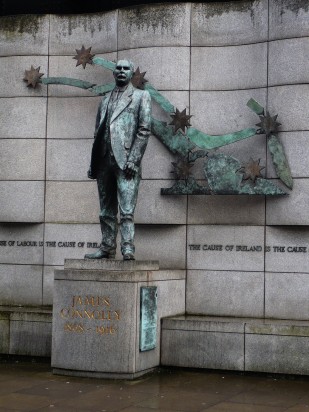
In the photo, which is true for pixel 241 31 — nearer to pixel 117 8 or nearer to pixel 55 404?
pixel 117 8

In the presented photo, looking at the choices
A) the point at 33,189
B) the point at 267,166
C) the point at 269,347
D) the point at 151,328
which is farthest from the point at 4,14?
the point at 269,347

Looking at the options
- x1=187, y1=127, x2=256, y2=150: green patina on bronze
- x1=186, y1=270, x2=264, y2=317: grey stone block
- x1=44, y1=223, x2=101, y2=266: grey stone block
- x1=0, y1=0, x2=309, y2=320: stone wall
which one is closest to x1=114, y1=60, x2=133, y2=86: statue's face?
x1=187, y1=127, x2=256, y2=150: green patina on bronze

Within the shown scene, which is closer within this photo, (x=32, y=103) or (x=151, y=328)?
(x=151, y=328)

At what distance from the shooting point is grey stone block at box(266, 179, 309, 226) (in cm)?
A: 1300

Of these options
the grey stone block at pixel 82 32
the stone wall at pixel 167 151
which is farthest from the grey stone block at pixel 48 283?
the grey stone block at pixel 82 32

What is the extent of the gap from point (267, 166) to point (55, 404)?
5680 mm

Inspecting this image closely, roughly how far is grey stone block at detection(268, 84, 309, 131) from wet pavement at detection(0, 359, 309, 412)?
4109 millimetres

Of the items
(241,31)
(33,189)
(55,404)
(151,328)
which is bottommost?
(55,404)

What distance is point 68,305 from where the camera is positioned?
11523mm

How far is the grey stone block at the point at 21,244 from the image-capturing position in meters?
14.8

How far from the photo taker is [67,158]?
14711mm

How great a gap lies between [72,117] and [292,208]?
437cm

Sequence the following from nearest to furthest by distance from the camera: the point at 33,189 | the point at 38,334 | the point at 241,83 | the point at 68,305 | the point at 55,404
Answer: the point at 55,404, the point at 68,305, the point at 38,334, the point at 241,83, the point at 33,189

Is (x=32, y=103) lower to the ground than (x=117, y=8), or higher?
lower
